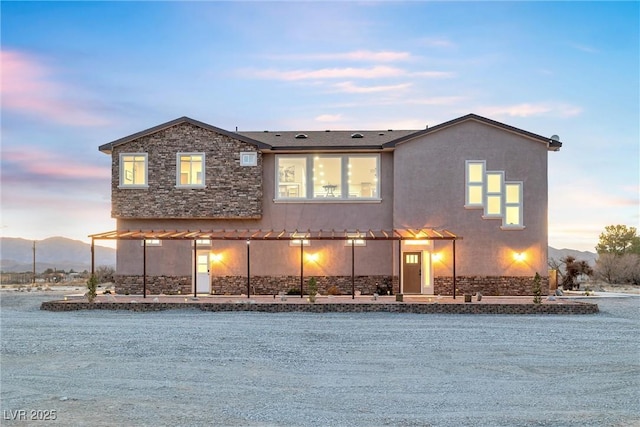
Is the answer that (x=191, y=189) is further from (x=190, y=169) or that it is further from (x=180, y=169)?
(x=180, y=169)

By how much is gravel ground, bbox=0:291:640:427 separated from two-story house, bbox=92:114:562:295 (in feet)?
22.0

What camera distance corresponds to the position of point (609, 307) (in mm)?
19125

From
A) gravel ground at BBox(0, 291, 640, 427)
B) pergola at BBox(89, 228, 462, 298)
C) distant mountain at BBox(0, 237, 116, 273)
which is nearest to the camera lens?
gravel ground at BBox(0, 291, 640, 427)

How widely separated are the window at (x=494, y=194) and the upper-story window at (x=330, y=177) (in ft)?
14.0

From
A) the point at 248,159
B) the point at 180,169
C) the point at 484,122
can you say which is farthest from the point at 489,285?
the point at 180,169

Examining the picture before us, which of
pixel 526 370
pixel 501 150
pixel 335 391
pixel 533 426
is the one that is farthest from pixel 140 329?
pixel 501 150

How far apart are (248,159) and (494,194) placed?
9693mm

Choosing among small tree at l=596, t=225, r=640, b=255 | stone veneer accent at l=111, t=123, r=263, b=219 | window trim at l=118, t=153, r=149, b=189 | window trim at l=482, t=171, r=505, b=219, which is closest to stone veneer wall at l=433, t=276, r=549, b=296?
window trim at l=482, t=171, r=505, b=219

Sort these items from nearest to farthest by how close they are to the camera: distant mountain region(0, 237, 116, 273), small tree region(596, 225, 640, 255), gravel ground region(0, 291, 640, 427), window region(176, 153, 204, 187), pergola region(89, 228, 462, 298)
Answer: gravel ground region(0, 291, 640, 427), pergola region(89, 228, 462, 298), window region(176, 153, 204, 187), small tree region(596, 225, 640, 255), distant mountain region(0, 237, 116, 273)

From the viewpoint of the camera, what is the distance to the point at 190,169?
72.9ft

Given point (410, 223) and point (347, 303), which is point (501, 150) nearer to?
point (410, 223)

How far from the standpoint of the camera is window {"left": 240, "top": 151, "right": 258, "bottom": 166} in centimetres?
2200

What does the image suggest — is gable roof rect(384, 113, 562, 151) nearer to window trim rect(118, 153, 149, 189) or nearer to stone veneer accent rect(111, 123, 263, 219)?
stone veneer accent rect(111, 123, 263, 219)

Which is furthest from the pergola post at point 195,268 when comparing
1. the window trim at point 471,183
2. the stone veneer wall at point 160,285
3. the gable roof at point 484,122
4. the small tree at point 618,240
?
the small tree at point 618,240
